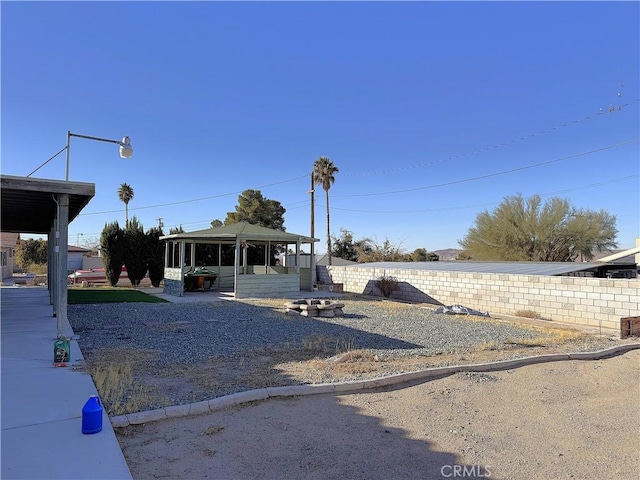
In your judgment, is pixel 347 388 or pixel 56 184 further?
pixel 56 184

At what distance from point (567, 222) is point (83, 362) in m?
31.5

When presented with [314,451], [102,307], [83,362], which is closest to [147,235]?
[102,307]

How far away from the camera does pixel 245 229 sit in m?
16.3

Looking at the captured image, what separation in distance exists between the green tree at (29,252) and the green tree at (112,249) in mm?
24798

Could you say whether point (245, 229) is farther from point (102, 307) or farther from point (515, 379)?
point (515, 379)

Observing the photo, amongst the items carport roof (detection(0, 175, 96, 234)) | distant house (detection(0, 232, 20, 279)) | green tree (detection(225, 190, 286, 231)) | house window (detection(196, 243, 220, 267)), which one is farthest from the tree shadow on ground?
distant house (detection(0, 232, 20, 279))

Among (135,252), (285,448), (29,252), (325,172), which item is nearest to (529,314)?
(285,448)

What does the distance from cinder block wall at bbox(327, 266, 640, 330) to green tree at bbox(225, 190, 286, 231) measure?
16.9 m

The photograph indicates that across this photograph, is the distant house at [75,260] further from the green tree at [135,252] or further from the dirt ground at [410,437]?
the dirt ground at [410,437]

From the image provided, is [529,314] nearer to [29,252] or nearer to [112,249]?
[112,249]

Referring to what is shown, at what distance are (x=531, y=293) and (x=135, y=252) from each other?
60.6 feet

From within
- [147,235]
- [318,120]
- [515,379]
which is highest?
[318,120]

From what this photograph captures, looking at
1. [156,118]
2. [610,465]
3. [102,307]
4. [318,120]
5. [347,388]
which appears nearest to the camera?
[610,465]

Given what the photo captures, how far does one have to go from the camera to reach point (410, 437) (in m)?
3.46
